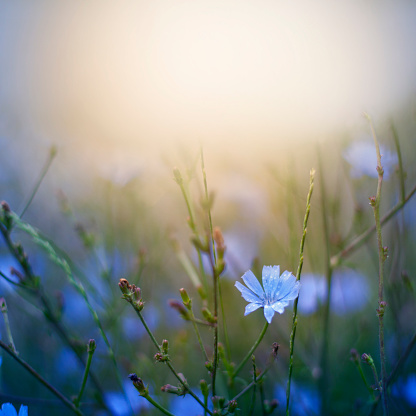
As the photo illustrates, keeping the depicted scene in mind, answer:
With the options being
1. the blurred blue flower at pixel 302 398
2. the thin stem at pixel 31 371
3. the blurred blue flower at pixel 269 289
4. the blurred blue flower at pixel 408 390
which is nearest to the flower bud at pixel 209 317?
the blurred blue flower at pixel 269 289

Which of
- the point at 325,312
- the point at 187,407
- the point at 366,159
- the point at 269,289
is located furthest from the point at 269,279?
the point at 187,407

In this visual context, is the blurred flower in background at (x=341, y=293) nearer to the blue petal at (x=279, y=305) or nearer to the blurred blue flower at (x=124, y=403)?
the blurred blue flower at (x=124, y=403)

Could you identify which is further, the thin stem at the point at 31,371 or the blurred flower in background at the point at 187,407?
the blurred flower in background at the point at 187,407

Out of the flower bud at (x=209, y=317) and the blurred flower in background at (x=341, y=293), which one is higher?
the blurred flower in background at (x=341, y=293)

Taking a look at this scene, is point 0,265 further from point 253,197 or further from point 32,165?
point 253,197

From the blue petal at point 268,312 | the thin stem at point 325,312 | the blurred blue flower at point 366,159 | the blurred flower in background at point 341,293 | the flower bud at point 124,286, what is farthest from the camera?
the blurred flower in background at point 341,293

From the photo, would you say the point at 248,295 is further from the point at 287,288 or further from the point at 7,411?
the point at 7,411
